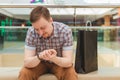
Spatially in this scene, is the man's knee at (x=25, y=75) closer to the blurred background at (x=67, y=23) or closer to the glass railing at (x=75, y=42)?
the blurred background at (x=67, y=23)

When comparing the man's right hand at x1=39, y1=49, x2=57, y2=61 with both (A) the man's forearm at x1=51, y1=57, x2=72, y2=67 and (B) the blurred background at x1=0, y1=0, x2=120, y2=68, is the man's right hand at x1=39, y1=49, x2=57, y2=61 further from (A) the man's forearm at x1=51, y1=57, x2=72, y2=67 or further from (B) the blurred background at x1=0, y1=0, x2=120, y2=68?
Result: (B) the blurred background at x1=0, y1=0, x2=120, y2=68

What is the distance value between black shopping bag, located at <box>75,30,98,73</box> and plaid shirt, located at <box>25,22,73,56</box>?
186 millimetres

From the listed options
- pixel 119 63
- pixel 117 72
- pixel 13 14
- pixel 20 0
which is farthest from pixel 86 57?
pixel 20 0

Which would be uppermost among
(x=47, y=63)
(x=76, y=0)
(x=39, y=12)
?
(x=76, y=0)

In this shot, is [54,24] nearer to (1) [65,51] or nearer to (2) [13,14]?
(1) [65,51]

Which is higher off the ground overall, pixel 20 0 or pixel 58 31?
pixel 20 0

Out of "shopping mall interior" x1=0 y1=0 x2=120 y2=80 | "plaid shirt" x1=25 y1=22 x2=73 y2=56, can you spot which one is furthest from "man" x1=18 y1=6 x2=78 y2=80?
"shopping mall interior" x1=0 y1=0 x2=120 y2=80

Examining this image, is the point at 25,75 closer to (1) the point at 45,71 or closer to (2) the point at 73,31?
(1) the point at 45,71

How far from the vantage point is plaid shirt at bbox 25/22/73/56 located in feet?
5.51

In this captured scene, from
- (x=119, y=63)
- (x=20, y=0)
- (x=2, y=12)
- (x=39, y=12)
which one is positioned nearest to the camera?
(x=39, y=12)

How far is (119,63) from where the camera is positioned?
12.6 feet

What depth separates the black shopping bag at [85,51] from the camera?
73.3 inches

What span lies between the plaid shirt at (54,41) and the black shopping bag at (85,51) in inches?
7.3

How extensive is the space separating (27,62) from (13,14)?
550 centimetres
